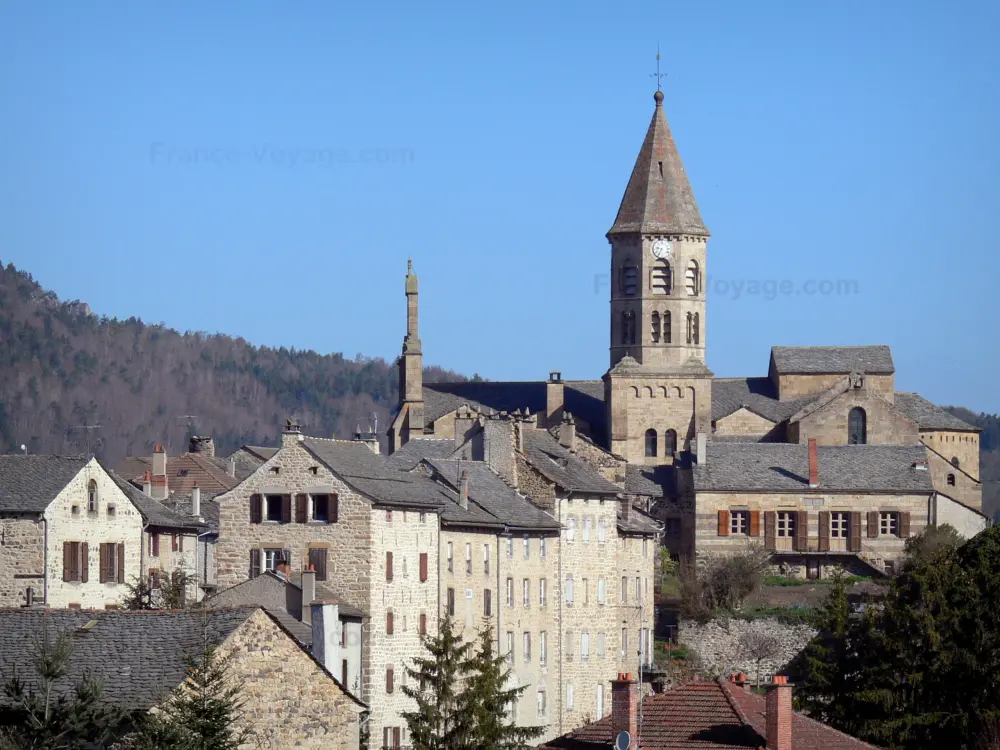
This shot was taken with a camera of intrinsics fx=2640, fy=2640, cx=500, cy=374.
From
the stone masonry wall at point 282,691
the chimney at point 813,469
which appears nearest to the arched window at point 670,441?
the chimney at point 813,469

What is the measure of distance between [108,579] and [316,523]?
7.91 meters

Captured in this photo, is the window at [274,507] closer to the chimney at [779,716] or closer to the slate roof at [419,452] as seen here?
the slate roof at [419,452]

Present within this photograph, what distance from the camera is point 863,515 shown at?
10244 centimetres

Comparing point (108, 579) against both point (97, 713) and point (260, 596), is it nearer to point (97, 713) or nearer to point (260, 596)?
point (260, 596)

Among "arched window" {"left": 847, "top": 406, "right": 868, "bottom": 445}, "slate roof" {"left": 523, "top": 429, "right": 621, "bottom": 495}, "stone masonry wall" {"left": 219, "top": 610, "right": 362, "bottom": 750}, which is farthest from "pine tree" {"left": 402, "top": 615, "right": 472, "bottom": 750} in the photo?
"arched window" {"left": 847, "top": 406, "right": 868, "bottom": 445}

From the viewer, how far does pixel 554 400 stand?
121 m

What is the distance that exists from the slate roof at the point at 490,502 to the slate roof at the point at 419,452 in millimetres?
1629

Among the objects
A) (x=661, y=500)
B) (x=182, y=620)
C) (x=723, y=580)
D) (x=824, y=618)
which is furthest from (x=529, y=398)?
(x=182, y=620)

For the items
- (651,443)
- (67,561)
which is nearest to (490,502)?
(67,561)

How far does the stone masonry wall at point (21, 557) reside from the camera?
66.3 metres

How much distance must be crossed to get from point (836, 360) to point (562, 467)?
134ft

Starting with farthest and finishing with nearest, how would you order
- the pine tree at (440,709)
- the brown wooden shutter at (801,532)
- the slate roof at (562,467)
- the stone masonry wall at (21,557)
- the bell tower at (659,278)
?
the bell tower at (659,278)
the brown wooden shutter at (801,532)
the slate roof at (562,467)
the stone masonry wall at (21,557)
the pine tree at (440,709)

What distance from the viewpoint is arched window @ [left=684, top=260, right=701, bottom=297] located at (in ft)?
404

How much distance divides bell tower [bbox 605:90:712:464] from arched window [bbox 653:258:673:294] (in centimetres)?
5
